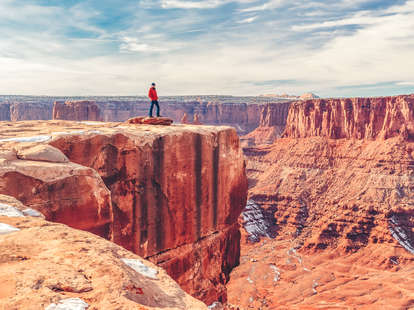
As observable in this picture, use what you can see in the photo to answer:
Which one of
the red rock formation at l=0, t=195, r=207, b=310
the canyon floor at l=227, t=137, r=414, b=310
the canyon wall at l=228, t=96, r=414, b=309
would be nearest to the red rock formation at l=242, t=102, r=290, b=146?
the canyon wall at l=228, t=96, r=414, b=309

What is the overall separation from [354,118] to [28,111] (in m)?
97.5

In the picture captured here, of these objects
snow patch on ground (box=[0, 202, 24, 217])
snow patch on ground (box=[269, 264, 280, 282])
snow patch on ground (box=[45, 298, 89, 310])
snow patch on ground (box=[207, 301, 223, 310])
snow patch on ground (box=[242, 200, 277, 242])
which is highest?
snow patch on ground (box=[0, 202, 24, 217])

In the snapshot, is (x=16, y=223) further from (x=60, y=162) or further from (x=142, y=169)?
(x=142, y=169)

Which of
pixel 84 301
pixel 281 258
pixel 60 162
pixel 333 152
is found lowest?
pixel 281 258

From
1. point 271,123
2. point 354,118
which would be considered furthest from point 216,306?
point 271,123

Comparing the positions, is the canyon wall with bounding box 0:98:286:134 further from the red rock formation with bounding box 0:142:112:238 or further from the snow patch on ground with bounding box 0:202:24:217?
the snow patch on ground with bounding box 0:202:24:217

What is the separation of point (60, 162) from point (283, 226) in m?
52.9

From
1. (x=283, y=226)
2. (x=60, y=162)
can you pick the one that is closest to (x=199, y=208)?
(x=60, y=162)

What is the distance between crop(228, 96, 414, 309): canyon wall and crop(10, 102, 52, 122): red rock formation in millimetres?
72812

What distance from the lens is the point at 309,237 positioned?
52719 mm

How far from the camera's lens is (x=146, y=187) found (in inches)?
470

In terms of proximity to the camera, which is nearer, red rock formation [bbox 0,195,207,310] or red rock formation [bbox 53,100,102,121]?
red rock formation [bbox 0,195,207,310]

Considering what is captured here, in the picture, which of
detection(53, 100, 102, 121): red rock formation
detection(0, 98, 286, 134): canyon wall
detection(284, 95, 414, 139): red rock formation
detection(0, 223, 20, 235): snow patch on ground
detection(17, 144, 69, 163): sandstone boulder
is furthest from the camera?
detection(0, 98, 286, 134): canyon wall

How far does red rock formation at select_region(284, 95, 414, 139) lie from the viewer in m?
62.2
